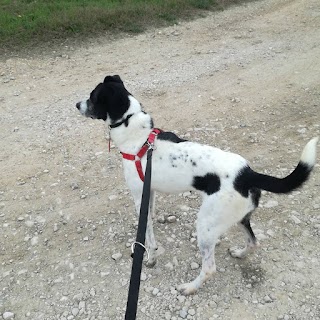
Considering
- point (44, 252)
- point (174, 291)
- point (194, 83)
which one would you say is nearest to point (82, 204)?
point (44, 252)

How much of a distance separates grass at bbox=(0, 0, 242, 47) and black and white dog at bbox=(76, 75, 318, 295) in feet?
20.2

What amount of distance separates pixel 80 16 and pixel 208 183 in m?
7.74

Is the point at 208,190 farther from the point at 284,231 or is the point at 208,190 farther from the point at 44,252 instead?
the point at 44,252

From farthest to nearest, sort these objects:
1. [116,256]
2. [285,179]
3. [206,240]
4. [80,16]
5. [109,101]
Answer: [80,16] < [116,256] < [109,101] < [206,240] < [285,179]

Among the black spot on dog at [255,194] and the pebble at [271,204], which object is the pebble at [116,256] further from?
the pebble at [271,204]

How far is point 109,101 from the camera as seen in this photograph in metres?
3.95

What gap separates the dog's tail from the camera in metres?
3.32

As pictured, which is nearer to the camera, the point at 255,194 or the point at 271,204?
the point at 255,194

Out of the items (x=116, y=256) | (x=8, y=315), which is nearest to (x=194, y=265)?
(x=116, y=256)

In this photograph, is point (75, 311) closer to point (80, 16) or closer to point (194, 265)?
point (194, 265)

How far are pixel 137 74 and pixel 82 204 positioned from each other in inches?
153

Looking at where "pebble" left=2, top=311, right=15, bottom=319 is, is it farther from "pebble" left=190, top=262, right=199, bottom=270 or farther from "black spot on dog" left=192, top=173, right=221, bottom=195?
"black spot on dog" left=192, top=173, right=221, bottom=195

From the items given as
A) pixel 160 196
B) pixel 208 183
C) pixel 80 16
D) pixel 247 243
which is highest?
pixel 208 183

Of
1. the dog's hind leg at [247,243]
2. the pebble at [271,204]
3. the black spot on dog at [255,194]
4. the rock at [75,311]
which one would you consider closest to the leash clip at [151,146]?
the black spot on dog at [255,194]
